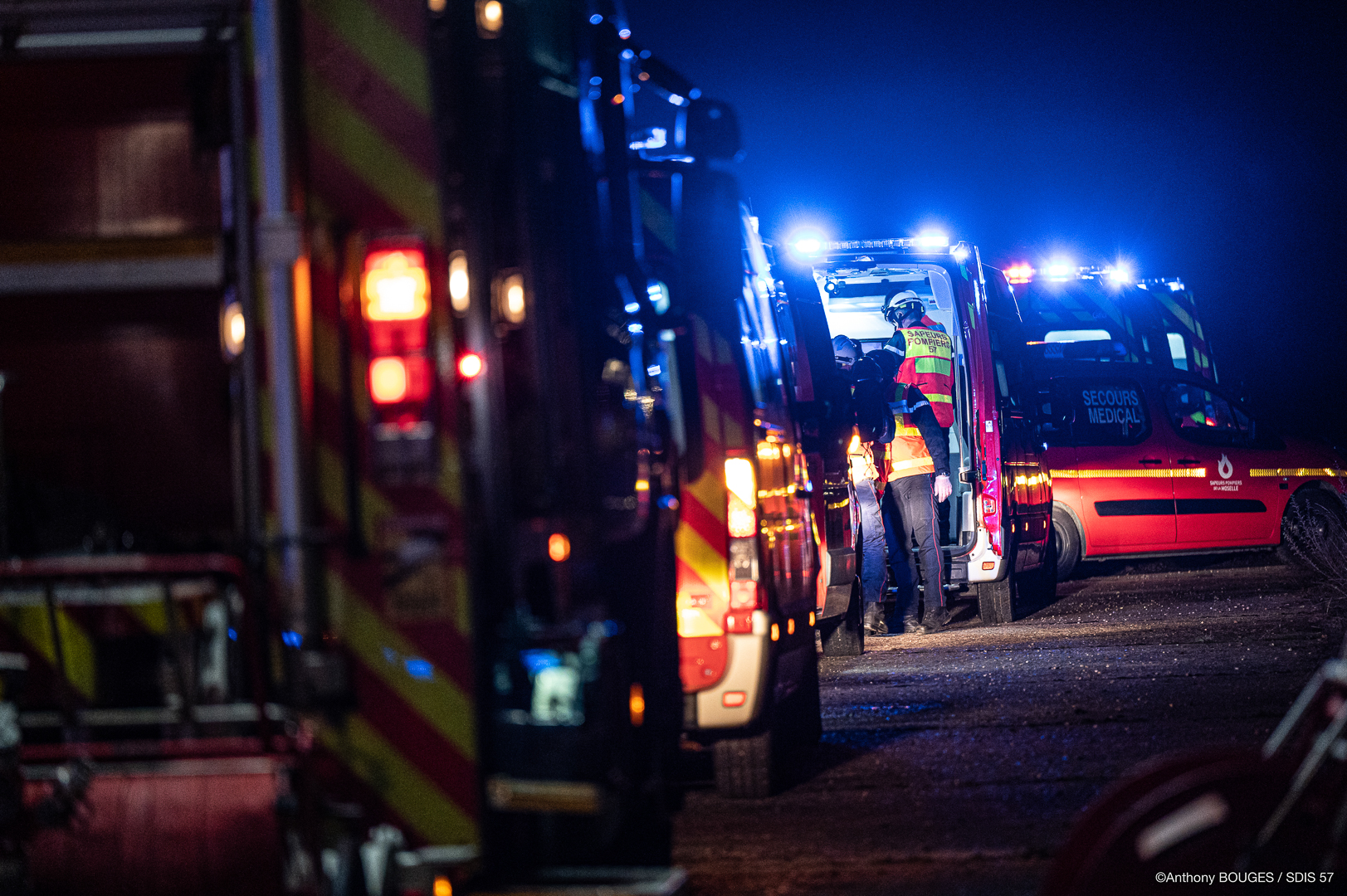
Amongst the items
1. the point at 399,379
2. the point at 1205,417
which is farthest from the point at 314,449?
the point at 1205,417

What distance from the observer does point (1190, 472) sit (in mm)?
13086

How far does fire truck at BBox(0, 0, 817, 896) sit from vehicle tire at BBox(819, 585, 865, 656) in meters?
5.86

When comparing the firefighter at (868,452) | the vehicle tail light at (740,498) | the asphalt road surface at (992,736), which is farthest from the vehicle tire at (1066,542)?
the vehicle tail light at (740,498)

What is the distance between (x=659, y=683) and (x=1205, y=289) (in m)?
27.6

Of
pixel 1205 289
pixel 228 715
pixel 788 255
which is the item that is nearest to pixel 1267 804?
pixel 228 715

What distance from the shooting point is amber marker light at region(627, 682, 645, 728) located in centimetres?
382

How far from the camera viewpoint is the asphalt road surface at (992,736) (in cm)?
498

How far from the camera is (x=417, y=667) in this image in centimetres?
321

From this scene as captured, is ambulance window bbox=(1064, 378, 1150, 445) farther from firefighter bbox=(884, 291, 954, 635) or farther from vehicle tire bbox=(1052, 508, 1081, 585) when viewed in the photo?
firefighter bbox=(884, 291, 954, 635)

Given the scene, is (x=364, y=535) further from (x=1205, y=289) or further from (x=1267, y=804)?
(x=1205, y=289)

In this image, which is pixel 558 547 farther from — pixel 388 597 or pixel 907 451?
pixel 907 451

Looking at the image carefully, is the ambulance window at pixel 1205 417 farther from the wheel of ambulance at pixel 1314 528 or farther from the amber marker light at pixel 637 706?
the amber marker light at pixel 637 706

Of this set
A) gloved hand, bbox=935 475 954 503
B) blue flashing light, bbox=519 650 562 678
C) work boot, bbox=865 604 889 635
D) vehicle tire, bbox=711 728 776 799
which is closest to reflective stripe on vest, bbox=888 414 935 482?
gloved hand, bbox=935 475 954 503

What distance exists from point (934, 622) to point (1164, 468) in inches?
118
